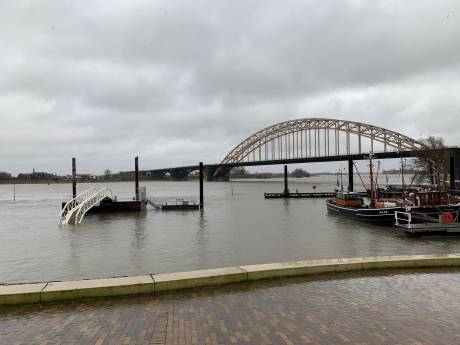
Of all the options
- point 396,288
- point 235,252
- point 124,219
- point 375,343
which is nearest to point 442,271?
point 396,288

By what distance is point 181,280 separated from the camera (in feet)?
29.5

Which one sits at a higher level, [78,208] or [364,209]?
[78,208]

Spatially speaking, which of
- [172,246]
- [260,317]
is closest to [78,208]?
[172,246]

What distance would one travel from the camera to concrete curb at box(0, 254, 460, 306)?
814 cm

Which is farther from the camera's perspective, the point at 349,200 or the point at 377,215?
the point at 349,200

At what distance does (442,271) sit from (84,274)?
12.2 meters

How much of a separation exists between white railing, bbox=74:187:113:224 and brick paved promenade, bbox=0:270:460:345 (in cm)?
3053

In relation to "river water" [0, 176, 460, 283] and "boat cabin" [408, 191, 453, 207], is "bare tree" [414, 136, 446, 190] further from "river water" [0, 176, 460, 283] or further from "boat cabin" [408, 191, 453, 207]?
"river water" [0, 176, 460, 283]

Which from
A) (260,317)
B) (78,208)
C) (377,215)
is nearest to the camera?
(260,317)

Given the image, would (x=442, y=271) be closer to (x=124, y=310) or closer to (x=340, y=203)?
(x=124, y=310)

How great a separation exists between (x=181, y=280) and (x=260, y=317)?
2.35m

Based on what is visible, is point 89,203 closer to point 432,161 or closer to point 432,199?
point 432,199

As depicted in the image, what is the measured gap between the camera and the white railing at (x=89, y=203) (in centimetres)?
3792

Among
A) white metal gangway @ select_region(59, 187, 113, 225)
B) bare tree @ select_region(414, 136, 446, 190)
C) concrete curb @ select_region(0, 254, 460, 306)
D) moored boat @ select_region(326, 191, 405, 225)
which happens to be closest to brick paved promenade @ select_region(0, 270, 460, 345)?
concrete curb @ select_region(0, 254, 460, 306)
